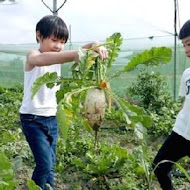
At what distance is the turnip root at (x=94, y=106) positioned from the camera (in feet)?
6.84

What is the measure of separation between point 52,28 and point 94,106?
801mm

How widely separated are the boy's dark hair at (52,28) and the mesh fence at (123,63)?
3631mm

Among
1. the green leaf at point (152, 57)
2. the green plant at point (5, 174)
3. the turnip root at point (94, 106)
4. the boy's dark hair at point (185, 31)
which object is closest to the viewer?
the green plant at point (5, 174)

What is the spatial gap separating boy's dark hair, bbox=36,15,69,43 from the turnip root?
736 millimetres

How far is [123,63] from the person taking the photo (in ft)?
30.3

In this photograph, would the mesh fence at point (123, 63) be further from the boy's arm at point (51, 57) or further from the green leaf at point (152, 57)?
the green leaf at point (152, 57)

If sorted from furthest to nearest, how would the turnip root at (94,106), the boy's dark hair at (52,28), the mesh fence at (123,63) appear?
the mesh fence at (123,63), the boy's dark hair at (52,28), the turnip root at (94,106)

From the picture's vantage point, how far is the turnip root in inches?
82.0

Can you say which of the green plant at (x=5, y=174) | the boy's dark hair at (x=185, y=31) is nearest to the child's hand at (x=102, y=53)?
the green plant at (x=5, y=174)

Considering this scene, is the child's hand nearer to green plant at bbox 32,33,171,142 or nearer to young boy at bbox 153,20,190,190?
green plant at bbox 32,33,171,142

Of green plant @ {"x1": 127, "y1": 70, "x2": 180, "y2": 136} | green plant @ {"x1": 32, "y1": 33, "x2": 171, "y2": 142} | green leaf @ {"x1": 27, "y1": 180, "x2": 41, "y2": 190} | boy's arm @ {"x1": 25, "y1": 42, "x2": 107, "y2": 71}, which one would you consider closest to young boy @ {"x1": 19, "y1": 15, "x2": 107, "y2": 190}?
boy's arm @ {"x1": 25, "y1": 42, "x2": 107, "y2": 71}

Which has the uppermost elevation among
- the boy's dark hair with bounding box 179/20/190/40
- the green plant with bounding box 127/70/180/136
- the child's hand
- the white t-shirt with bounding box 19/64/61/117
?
the boy's dark hair with bounding box 179/20/190/40

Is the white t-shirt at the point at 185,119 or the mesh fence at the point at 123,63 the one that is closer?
the white t-shirt at the point at 185,119

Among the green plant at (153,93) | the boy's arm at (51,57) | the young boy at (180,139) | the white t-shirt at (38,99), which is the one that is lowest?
the green plant at (153,93)
